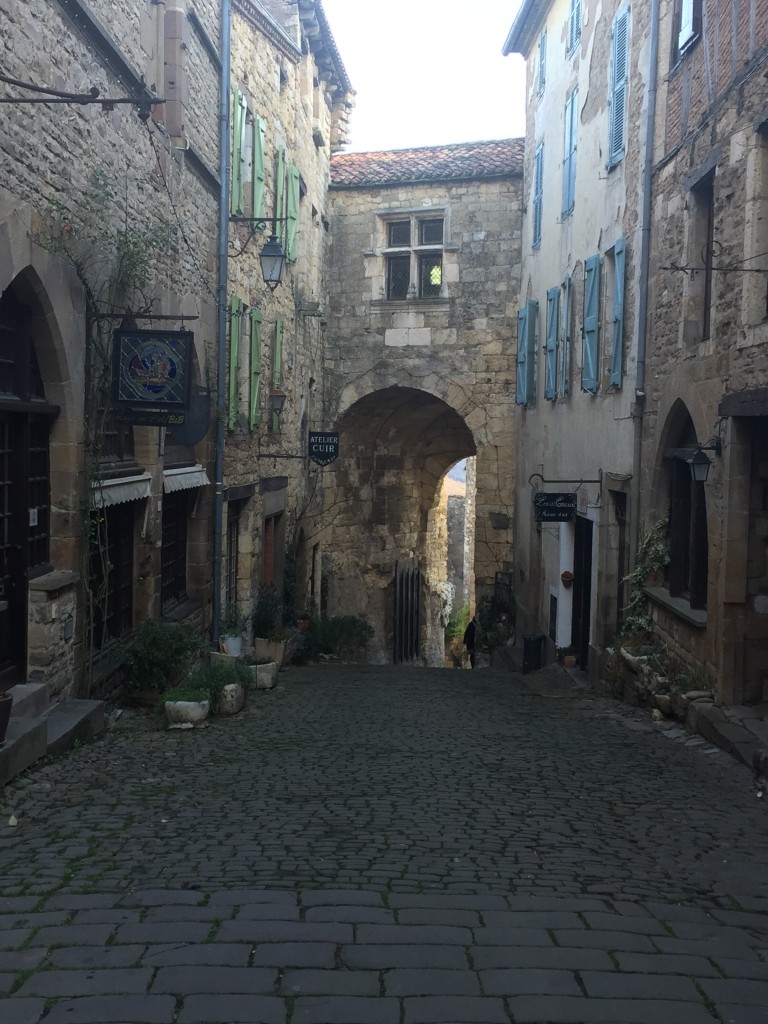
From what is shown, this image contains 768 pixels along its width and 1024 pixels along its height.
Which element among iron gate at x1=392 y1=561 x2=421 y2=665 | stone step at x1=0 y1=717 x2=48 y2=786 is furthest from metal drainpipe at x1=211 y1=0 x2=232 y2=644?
iron gate at x1=392 y1=561 x2=421 y2=665

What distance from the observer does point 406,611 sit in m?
21.8

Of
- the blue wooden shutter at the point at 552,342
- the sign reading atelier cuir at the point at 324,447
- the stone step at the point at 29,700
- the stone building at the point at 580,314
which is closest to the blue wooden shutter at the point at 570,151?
the stone building at the point at 580,314

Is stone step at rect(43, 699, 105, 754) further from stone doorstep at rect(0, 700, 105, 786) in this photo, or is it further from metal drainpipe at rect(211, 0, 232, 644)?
metal drainpipe at rect(211, 0, 232, 644)

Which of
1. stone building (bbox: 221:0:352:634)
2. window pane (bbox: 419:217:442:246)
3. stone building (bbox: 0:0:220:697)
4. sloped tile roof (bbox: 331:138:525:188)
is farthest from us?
window pane (bbox: 419:217:442:246)

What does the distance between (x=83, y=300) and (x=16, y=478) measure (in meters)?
1.45

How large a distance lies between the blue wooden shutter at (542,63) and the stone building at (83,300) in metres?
8.20

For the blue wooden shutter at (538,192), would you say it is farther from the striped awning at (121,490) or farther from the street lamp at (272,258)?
the striped awning at (121,490)

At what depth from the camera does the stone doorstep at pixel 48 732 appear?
5.69 metres

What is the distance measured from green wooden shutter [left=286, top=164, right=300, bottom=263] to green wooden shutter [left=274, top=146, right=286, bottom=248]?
1.02 feet

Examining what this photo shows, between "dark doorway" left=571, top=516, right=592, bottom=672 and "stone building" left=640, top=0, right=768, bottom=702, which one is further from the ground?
"stone building" left=640, top=0, right=768, bottom=702

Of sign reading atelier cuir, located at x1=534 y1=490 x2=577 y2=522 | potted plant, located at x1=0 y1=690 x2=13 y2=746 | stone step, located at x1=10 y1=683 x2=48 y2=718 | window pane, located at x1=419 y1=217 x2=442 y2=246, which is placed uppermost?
window pane, located at x1=419 y1=217 x2=442 y2=246

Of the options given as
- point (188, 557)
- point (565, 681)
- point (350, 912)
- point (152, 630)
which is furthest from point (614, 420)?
point (350, 912)

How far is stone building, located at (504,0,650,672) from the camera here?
36.6 ft

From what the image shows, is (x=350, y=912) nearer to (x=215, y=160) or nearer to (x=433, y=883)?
(x=433, y=883)
